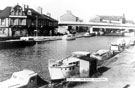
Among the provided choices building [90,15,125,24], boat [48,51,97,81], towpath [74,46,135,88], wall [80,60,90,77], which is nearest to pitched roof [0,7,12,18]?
boat [48,51,97,81]

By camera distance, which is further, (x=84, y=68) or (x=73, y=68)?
(x=73, y=68)

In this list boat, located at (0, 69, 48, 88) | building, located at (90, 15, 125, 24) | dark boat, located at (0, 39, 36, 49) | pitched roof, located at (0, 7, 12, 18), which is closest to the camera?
boat, located at (0, 69, 48, 88)

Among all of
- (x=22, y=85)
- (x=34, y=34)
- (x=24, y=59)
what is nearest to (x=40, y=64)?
(x=24, y=59)

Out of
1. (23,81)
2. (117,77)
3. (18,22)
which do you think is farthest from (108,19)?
(23,81)

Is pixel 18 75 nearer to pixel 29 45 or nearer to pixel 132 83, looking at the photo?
pixel 132 83

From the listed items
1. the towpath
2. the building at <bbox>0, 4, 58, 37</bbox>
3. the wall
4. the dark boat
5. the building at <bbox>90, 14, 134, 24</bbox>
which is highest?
the building at <bbox>90, 14, 134, 24</bbox>

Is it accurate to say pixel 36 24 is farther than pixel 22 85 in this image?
Yes

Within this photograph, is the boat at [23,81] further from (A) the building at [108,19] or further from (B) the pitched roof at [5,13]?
(A) the building at [108,19]

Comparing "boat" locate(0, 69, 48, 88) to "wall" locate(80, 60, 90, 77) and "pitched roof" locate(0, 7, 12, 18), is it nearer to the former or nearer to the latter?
"wall" locate(80, 60, 90, 77)

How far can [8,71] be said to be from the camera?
57.7ft

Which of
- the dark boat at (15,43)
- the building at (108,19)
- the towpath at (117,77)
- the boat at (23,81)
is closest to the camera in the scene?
the boat at (23,81)

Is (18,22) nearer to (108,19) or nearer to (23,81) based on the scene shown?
(23,81)

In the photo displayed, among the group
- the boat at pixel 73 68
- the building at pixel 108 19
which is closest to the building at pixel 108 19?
the building at pixel 108 19

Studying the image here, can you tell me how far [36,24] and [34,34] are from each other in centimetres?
193
